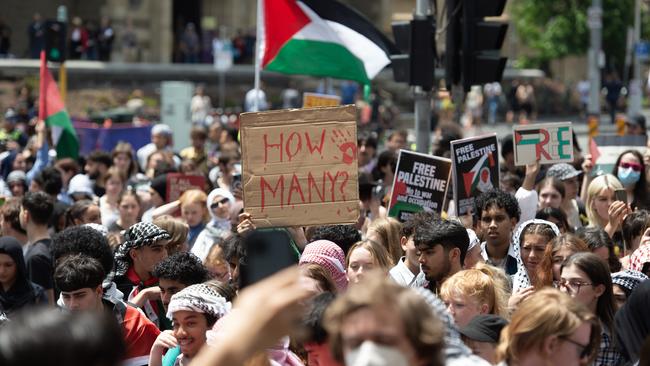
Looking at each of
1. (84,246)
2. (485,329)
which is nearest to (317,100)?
(84,246)

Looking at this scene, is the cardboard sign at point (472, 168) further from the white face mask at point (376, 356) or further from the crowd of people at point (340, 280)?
the white face mask at point (376, 356)

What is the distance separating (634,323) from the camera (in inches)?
215

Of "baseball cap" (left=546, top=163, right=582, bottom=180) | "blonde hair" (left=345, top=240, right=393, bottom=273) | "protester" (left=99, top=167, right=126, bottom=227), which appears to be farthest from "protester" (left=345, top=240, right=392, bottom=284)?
"protester" (left=99, top=167, right=126, bottom=227)

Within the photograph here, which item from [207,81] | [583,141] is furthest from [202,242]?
[207,81]

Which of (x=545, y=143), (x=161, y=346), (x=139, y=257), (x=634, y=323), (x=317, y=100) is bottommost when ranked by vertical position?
(x=161, y=346)

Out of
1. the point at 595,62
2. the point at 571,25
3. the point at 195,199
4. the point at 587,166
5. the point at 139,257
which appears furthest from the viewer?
the point at 571,25

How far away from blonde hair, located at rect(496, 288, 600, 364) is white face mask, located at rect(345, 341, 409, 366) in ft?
4.16

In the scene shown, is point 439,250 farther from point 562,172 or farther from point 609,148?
point 609,148

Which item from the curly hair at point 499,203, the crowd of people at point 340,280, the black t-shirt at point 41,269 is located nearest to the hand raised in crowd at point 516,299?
the crowd of people at point 340,280

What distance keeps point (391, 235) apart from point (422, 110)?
11.2 feet

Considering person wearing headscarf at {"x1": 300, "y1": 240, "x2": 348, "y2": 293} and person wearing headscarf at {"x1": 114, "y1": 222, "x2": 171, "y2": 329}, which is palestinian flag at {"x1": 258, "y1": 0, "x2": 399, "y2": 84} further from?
person wearing headscarf at {"x1": 300, "y1": 240, "x2": 348, "y2": 293}

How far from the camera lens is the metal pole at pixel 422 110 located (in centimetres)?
1123

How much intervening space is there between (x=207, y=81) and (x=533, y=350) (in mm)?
38130

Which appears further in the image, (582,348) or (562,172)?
(562,172)
